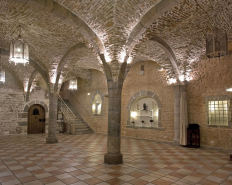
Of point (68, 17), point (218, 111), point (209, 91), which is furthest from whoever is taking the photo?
point (209, 91)

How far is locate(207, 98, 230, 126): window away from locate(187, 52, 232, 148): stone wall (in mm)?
183

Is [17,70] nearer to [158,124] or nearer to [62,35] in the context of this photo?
[62,35]

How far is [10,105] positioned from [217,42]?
11170 millimetres

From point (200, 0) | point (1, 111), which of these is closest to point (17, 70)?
point (1, 111)

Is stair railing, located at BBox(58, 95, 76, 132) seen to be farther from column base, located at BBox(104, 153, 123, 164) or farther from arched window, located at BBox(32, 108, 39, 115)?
column base, located at BBox(104, 153, 123, 164)

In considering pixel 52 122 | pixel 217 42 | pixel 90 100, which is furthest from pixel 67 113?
pixel 217 42

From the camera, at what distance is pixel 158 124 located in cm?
898

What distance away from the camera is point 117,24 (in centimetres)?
463

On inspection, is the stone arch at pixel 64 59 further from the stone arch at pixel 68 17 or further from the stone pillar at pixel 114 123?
the stone pillar at pixel 114 123

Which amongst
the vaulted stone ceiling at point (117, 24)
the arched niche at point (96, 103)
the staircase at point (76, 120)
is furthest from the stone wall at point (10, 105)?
the vaulted stone ceiling at point (117, 24)

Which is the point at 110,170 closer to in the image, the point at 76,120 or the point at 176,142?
the point at 176,142

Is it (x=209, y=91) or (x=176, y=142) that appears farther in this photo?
(x=176, y=142)

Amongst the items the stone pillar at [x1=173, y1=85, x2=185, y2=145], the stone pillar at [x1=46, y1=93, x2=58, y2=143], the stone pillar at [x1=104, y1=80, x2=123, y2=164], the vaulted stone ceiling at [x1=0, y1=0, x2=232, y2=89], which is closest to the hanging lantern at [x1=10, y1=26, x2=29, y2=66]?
the vaulted stone ceiling at [x1=0, y1=0, x2=232, y2=89]

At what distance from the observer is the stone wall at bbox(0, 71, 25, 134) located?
1105 centimetres
